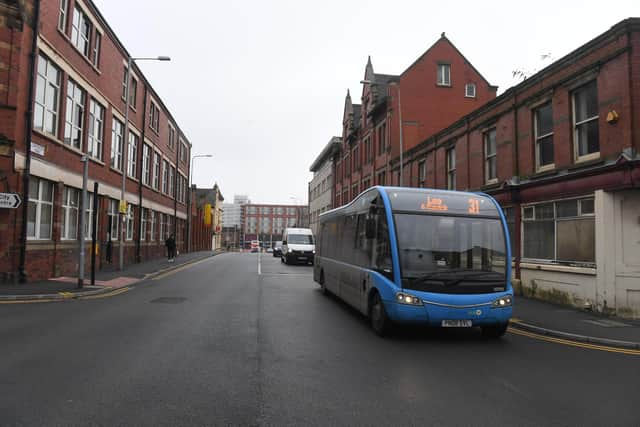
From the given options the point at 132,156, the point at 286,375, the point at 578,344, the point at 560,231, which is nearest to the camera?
the point at 286,375

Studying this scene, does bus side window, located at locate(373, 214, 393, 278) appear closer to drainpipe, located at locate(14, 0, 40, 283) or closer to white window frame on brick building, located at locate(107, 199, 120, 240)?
drainpipe, located at locate(14, 0, 40, 283)

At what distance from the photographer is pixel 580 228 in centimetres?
1200

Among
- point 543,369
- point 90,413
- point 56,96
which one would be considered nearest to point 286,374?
point 90,413

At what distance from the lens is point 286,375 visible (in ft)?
18.0

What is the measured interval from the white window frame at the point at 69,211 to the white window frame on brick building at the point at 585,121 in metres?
18.1

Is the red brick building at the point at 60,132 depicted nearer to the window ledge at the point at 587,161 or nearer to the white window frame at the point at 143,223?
the white window frame at the point at 143,223

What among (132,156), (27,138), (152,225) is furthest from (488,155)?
(152,225)

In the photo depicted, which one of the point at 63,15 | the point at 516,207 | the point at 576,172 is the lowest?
the point at 516,207

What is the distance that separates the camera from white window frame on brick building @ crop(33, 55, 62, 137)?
15.7 m

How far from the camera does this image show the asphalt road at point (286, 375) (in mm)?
4285

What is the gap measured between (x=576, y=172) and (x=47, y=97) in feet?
57.7

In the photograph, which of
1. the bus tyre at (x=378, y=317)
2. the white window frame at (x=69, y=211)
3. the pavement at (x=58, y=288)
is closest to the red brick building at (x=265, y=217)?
the white window frame at (x=69, y=211)

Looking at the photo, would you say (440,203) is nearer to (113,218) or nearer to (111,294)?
(111,294)

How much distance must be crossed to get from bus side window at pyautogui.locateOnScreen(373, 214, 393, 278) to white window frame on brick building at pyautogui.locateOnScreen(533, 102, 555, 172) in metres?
7.85
